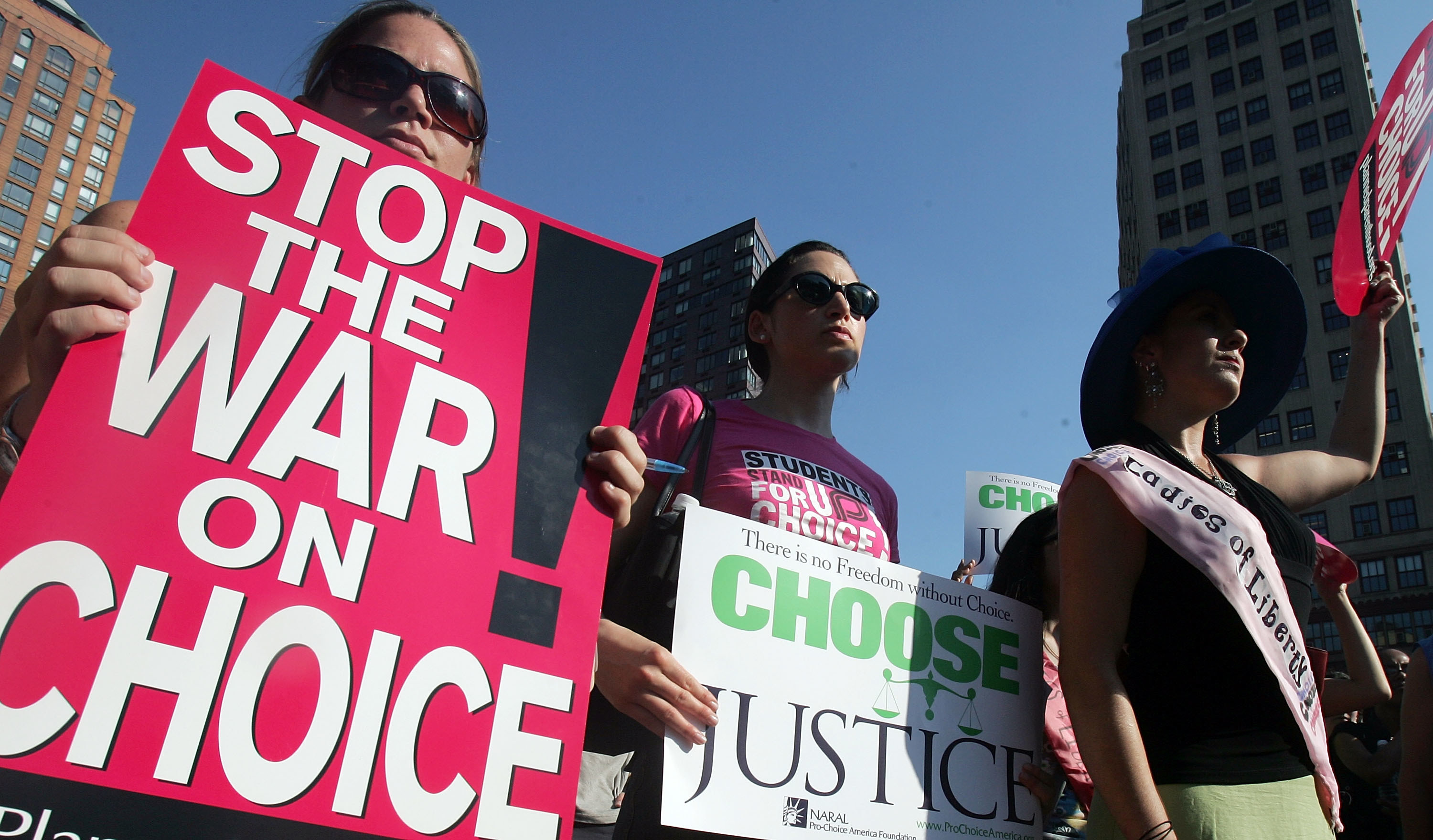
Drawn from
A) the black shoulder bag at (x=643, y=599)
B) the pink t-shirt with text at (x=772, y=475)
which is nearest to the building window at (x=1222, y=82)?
the pink t-shirt with text at (x=772, y=475)

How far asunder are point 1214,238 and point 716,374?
7012 centimetres

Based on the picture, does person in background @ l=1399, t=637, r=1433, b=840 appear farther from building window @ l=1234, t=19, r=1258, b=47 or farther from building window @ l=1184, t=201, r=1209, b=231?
building window @ l=1234, t=19, r=1258, b=47

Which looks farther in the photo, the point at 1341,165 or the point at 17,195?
the point at 17,195

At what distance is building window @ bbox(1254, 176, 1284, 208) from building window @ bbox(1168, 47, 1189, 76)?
9148 mm

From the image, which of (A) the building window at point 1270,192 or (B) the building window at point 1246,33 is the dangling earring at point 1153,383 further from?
(B) the building window at point 1246,33

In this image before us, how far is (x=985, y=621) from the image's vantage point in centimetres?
190

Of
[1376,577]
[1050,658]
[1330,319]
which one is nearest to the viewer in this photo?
[1050,658]

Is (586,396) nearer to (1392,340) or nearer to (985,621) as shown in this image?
(985,621)

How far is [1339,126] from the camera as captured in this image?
4422 centimetres

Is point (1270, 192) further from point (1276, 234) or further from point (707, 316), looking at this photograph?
point (707, 316)

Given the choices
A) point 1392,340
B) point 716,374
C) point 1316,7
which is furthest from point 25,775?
point 716,374

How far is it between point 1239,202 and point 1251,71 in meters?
7.97

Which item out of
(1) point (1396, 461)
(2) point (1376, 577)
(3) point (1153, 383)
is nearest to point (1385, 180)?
(3) point (1153, 383)

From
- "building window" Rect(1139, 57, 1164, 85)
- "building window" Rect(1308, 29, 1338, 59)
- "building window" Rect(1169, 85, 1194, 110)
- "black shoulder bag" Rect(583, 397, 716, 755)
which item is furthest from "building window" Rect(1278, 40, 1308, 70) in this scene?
"black shoulder bag" Rect(583, 397, 716, 755)
